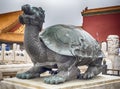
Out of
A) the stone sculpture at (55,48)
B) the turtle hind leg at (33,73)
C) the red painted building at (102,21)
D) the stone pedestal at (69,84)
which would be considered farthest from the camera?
the red painted building at (102,21)

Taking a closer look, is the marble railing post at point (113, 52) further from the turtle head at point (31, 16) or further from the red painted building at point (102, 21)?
the turtle head at point (31, 16)

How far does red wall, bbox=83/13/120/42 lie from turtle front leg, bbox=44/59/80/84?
9.61 feet

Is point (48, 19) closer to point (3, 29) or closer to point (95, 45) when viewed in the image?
point (3, 29)

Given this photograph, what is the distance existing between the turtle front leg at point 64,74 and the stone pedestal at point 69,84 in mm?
40

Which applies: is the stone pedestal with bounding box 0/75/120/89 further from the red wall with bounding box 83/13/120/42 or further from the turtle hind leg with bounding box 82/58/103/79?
the red wall with bounding box 83/13/120/42

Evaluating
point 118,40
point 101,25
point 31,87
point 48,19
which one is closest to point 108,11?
point 101,25

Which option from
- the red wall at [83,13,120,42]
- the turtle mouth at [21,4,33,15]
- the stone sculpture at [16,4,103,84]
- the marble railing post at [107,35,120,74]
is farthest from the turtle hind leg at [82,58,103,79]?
the red wall at [83,13,120,42]

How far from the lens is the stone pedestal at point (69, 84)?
1.77 meters

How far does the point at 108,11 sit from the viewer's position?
4770 millimetres

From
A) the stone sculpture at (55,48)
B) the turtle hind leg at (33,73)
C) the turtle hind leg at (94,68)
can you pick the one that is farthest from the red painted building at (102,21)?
the turtle hind leg at (33,73)

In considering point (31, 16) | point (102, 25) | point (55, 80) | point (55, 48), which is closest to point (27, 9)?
point (31, 16)

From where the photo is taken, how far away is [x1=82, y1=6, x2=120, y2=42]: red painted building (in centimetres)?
471

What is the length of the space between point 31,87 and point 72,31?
2.07 feet

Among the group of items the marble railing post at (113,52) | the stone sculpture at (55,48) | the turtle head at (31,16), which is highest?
the turtle head at (31,16)
